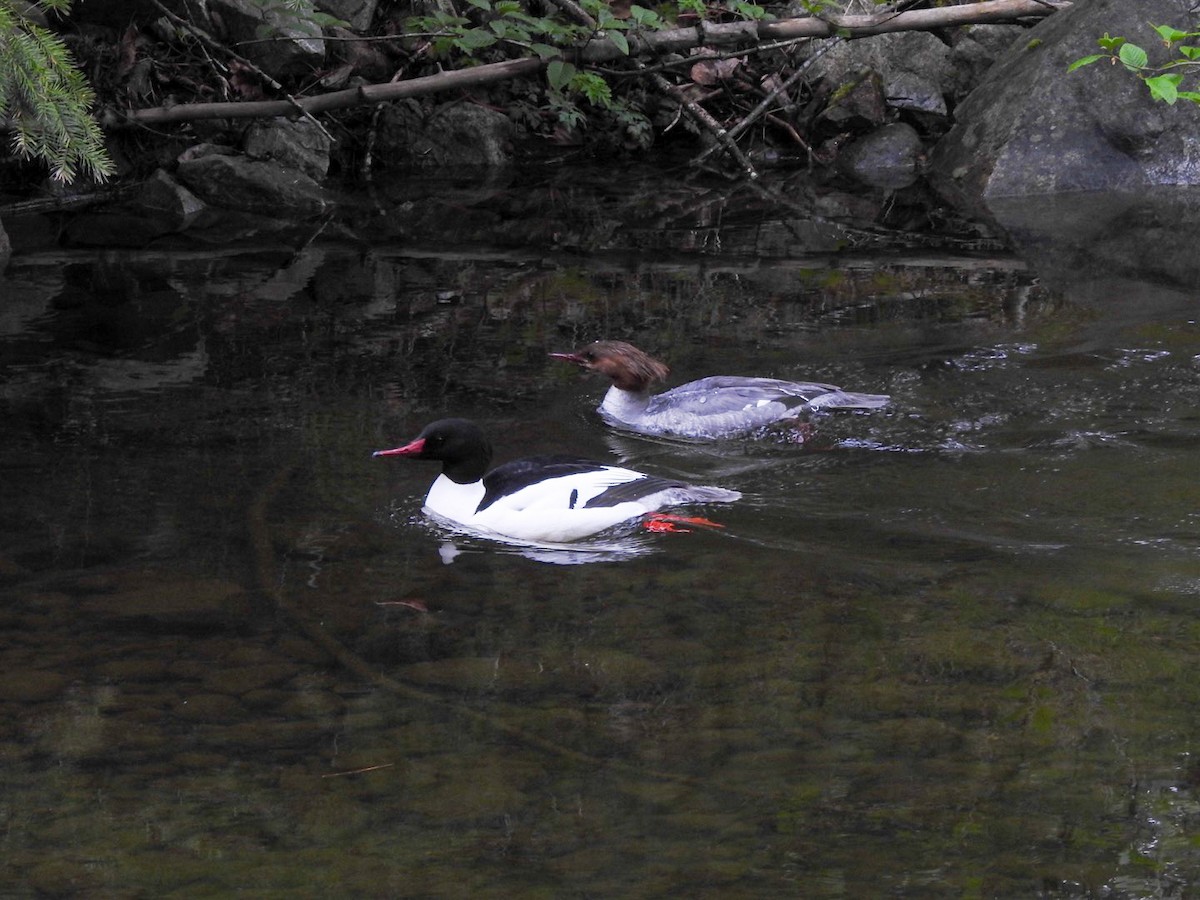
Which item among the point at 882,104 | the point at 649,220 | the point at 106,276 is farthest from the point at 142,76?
the point at 882,104

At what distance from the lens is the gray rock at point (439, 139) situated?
49.0ft

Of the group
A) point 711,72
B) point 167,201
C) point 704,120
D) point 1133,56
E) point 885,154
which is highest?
point 711,72

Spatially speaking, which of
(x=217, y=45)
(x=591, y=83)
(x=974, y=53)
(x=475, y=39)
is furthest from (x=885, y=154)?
(x=217, y=45)

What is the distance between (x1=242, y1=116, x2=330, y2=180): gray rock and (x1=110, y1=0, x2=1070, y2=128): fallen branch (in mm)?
1555

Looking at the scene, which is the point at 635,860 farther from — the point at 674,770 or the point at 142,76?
the point at 142,76

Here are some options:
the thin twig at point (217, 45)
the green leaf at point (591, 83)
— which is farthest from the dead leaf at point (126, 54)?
the green leaf at point (591, 83)

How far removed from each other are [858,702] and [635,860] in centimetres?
104

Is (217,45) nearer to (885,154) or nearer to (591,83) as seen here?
(591,83)

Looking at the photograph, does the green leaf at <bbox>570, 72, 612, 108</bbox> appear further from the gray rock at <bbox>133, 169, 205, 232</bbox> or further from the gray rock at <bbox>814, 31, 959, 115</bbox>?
the gray rock at <bbox>814, 31, 959, 115</bbox>

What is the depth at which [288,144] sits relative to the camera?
13891 millimetres

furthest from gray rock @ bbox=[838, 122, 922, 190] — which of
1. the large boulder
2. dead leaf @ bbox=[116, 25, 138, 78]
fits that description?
dead leaf @ bbox=[116, 25, 138, 78]

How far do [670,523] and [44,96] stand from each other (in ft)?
9.37

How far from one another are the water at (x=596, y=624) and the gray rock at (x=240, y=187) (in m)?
4.36

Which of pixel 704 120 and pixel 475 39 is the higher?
pixel 475 39
